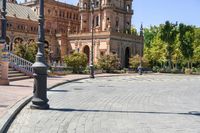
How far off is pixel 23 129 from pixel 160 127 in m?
3.63

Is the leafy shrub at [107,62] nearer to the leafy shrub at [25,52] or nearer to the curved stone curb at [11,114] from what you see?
the leafy shrub at [25,52]

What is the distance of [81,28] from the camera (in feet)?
284

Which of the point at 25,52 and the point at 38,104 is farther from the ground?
the point at 25,52

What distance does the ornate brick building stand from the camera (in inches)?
2926

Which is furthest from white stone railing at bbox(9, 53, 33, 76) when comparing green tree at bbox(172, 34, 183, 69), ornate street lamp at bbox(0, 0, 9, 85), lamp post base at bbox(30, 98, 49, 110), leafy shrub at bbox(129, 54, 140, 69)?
green tree at bbox(172, 34, 183, 69)

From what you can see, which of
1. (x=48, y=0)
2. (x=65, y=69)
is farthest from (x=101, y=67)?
(x=48, y=0)

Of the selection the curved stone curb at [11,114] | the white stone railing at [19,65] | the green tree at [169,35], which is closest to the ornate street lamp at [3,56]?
the white stone railing at [19,65]

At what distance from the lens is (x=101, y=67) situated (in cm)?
6141

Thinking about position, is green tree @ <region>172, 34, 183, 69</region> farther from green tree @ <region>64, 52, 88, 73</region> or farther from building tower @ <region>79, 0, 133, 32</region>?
green tree @ <region>64, 52, 88, 73</region>

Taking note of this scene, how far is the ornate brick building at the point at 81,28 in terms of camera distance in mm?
74312

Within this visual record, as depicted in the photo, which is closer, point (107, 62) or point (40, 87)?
point (40, 87)

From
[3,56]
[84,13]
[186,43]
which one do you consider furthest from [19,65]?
[186,43]

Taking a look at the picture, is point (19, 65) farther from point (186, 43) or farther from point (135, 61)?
point (186, 43)

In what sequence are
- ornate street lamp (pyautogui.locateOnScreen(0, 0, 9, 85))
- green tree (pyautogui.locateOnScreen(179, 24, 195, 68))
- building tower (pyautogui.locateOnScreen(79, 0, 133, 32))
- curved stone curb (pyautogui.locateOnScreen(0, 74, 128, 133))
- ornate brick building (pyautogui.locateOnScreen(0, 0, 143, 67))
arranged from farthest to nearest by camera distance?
green tree (pyautogui.locateOnScreen(179, 24, 195, 68)), building tower (pyautogui.locateOnScreen(79, 0, 133, 32)), ornate brick building (pyautogui.locateOnScreen(0, 0, 143, 67)), ornate street lamp (pyautogui.locateOnScreen(0, 0, 9, 85)), curved stone curb (pyautogui.locateOnScreen(0, 74, 128, 133))
